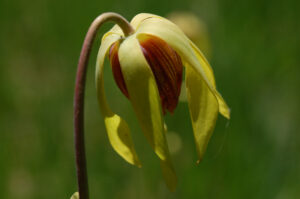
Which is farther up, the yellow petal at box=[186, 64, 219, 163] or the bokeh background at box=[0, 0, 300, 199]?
the yellow petal at box=[186, 64, 219, 163]

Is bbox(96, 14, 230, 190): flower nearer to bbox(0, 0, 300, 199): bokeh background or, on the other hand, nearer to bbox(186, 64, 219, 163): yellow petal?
bbox(186, 64, 219, 163): yellow petal

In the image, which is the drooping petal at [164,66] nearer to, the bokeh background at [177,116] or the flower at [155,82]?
the flower at [155,82]

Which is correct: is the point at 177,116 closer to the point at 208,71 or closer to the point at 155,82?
the point at 208,71

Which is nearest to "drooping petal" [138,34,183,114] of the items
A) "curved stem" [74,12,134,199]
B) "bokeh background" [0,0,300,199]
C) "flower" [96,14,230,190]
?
"flower" [96,14,230,190]

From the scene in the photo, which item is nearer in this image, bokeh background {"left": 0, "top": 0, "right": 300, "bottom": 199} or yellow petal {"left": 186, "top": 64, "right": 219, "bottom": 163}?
yellow petal {"left": 186, "top": 64, "right": 219, "bottom": 163}

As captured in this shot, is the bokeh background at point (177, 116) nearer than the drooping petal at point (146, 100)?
No

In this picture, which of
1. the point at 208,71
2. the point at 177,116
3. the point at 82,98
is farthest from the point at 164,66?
the point at 177,116

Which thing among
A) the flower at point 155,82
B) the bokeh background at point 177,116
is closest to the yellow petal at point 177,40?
the flower at point 155,82
